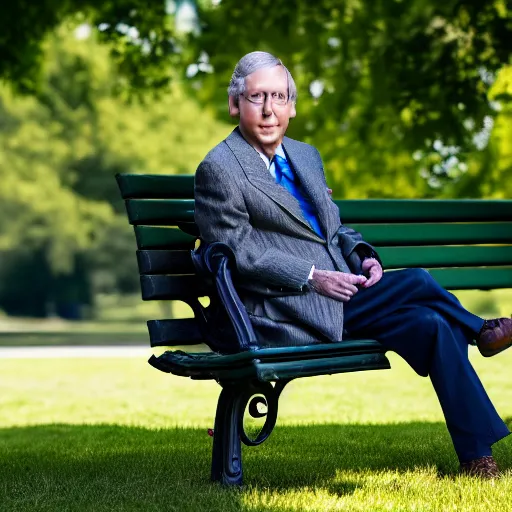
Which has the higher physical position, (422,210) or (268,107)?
(268,107)

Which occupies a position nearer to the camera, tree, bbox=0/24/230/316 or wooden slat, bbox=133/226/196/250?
wooden slat, bbox=133/226/196/250

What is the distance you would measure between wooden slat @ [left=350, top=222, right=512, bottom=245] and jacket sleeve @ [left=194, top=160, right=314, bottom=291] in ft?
3.25

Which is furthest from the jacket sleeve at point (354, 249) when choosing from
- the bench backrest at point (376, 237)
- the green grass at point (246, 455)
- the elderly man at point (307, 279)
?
the green grass at point (246, 455)

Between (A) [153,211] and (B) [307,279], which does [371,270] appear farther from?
(A) [153,211]

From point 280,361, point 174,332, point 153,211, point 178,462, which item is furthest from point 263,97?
point 178,462

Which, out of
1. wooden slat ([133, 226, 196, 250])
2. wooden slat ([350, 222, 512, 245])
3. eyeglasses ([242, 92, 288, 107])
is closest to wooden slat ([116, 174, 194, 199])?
wooden slat ([133, 226, 196, 250])

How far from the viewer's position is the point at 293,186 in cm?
487

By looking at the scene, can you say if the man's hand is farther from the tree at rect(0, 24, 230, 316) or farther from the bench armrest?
the tree at rect(0, 24, 230, 316)

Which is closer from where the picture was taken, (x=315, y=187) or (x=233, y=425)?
(x=233, y=425)

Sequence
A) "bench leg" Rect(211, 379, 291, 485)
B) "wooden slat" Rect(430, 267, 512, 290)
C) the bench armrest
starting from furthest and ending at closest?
"wooden slat" Rect(430, 267, 512, 290), "bench leg" Rect(211, 379, 291, 485), the bench armrest

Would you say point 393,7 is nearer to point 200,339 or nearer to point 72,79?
point 200,339

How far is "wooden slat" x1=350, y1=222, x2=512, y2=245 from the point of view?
5.58 meters

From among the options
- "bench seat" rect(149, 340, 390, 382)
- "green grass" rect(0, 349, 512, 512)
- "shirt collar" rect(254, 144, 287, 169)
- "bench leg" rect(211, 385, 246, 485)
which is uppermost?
"shirt collar" rect(254, 144, 287, 169)

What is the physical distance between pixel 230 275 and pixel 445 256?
64.6 inches
